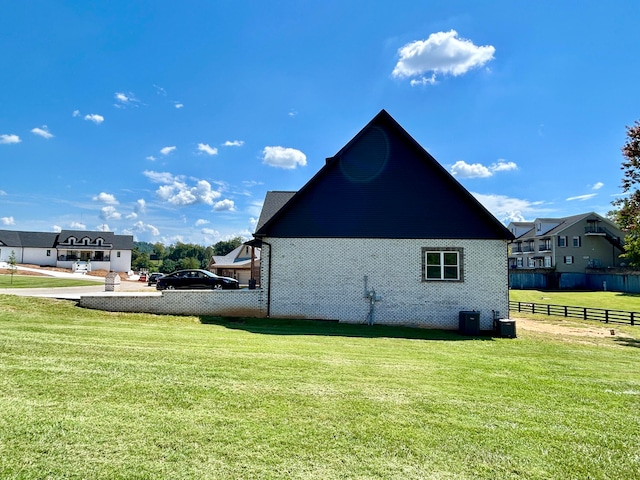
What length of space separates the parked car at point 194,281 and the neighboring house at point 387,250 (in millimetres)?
5780

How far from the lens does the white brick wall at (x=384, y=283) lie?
1622cm

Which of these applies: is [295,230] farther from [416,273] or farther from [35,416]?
[35,416]

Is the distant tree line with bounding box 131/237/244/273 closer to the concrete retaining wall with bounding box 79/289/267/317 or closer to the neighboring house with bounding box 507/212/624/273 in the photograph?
the neighboring house with bounding box 507/212/624/273

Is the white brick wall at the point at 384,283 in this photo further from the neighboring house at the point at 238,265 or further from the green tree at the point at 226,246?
the green tree at the point at 226,246

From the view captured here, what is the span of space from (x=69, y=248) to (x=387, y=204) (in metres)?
68.4

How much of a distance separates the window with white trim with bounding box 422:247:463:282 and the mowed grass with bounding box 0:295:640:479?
6596mm

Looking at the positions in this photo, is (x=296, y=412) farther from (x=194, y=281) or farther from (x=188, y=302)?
(x=194, y=281)

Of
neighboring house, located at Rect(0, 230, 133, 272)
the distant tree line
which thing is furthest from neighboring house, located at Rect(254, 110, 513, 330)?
the distant tree line

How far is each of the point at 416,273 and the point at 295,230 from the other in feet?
19.0

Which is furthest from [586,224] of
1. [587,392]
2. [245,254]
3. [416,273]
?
[587,392]

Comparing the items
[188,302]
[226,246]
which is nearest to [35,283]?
[188,302]

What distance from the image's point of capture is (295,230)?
1653 cm

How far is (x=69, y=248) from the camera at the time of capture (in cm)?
6512

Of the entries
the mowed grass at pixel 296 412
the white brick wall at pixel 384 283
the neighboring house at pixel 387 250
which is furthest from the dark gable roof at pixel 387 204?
the mowed grass at pixel 296 412
